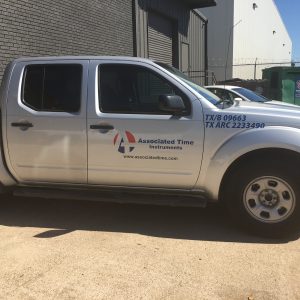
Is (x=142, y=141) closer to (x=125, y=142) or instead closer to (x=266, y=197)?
(x=125, y=142)

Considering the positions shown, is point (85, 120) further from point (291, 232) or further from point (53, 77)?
point (291, 232)

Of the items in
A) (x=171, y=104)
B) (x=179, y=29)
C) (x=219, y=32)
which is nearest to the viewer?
(x=171, y=104)

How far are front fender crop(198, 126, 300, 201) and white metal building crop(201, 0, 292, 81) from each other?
51.4 feet

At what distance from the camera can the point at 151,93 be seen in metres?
5.12

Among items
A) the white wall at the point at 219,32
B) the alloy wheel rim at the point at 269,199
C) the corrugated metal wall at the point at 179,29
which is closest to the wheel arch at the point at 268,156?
the alloy wheel rim at the point at 269,199

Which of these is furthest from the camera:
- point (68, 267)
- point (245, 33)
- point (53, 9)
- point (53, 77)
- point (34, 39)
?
point (245, 33)

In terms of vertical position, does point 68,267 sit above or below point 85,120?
below

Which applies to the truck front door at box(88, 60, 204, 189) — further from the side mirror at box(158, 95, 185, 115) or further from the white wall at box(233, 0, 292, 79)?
the white wall at box(233, 0, 292, 79)

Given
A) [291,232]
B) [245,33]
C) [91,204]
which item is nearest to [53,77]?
[91,204]

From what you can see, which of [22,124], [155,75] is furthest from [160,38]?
[22,124]

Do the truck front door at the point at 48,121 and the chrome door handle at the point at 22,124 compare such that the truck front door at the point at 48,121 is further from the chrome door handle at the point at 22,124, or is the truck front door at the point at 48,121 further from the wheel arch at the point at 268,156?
the wheel arch at the point at 268,156

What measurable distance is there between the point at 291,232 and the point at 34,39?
7.18 meters

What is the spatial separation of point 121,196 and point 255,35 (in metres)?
34.3

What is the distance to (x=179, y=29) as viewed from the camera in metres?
19.1
